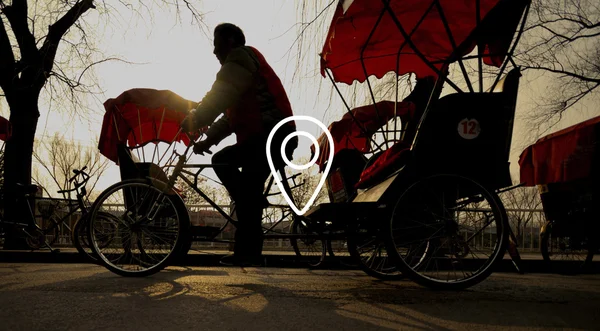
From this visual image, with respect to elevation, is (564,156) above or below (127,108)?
below

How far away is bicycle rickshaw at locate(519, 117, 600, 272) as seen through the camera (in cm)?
788

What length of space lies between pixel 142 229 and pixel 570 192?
23.6ft

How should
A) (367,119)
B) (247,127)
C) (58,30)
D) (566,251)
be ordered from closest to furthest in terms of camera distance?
(247,127) < (367,119) < (566,251) < (58,30)

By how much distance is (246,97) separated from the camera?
4.52 m

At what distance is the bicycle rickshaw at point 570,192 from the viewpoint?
7883 mm

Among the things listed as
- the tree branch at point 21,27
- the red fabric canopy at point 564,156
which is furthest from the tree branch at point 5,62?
the red fabric canopy at point 564,156

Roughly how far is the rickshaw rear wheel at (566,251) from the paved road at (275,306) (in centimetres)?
363

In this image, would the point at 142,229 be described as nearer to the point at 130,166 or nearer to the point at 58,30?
the point at 130,166

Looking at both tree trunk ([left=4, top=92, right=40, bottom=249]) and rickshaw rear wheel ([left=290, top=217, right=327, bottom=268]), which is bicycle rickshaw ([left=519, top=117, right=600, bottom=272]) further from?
tree trunk ([left=4, top=92, right=40, bottom=249])

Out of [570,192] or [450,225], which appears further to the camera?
[570,192]

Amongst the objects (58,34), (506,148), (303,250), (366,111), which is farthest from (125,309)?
(58,34)

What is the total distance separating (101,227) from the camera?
4.85 m

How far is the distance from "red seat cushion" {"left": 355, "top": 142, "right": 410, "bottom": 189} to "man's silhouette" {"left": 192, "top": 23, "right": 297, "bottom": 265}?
2.55 feet

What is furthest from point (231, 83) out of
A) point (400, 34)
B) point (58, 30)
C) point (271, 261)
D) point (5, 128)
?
point (58, 30)
